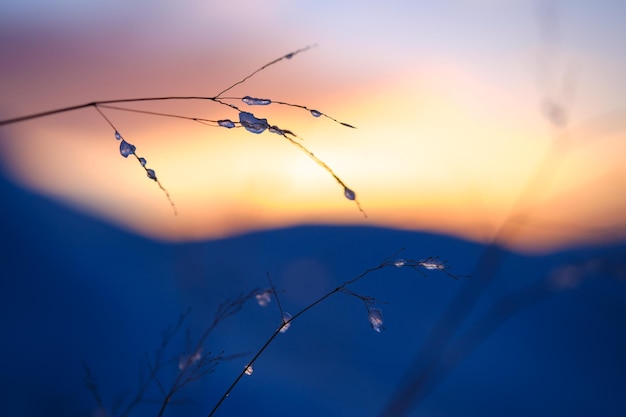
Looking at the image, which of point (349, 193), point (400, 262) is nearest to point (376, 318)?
point (400, 262)

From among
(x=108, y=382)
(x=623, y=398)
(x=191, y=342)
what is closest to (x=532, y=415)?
(x=623, y=398)

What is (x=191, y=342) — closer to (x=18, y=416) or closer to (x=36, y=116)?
(x=36, y=116)

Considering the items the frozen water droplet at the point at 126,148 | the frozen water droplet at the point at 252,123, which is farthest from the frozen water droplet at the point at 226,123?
the frozen water droplet at the point at 126,148

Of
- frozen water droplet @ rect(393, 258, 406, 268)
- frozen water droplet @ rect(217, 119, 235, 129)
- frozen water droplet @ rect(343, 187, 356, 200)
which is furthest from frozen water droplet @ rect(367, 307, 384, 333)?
frozen water droplet @ rect(217, 119, 235, 129)

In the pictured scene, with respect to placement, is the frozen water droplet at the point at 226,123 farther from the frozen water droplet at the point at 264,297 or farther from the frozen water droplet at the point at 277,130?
the frozen water droplet at the point at 264,297

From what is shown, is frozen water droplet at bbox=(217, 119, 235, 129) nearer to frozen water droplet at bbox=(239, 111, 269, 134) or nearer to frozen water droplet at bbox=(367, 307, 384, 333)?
frozen water droplet at bbox=(239, 111, 269, 134)

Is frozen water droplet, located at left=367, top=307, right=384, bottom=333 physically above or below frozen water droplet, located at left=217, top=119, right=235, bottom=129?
below
